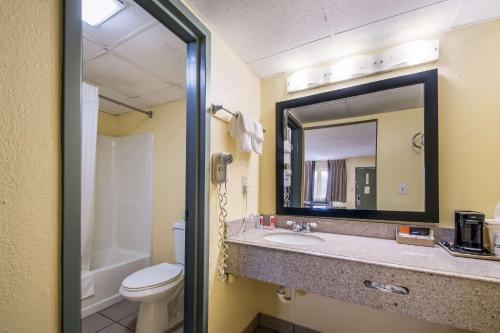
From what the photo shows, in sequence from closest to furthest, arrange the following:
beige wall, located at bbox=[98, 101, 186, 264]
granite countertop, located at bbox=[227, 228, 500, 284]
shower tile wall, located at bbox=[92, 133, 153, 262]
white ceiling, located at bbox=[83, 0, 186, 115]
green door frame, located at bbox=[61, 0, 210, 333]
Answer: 1. green door frame, located at bbox=[61, 0, 210, 333]
2. granite countertop, located at bbox=[227, 228, 500, 284]
3. white ceiling, located at bbox=[83, 0, 186, 115]
4. beige wall, located at bbox=[98, 101, 186, 264]
5. shower tile wall, located at bbox=[92, 133, 153, 262]

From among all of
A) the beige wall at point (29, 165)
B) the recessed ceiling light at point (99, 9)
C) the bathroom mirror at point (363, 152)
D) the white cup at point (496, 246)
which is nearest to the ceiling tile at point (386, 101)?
the bathroom mirror at point (363, 152)

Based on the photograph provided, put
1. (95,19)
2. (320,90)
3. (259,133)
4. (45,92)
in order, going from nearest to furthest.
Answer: (45,92), (95,19), (259,133), (320,90)

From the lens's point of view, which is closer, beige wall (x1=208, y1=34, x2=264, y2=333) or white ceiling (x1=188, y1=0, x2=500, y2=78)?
white ceiling (x1=188, y1=0, x2=500, y2=78)

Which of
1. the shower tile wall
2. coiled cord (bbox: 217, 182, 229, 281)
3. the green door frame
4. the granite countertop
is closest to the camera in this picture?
the green door frame

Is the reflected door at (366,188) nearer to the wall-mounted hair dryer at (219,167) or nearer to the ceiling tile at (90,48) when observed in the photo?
the wall-mounted hair dryer at (219,167)

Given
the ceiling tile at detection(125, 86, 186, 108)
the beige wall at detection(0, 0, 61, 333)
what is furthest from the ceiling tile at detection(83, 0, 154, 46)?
the ceiling tile at detection(125, 86, 186, 108)

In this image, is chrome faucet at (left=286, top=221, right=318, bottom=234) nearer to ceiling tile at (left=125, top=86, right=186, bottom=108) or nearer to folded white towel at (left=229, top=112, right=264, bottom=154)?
folded white towel at (left=229, top=112, right=264, bottom=154)

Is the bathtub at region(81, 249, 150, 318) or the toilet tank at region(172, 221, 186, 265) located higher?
the toilet tank at region(172, 221, 186, 265)

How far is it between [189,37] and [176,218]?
1.79m

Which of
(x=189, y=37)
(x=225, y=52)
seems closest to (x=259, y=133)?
(x=225, y=52)

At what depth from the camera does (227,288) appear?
1.53 m

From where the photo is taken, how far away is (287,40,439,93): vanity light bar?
144cm

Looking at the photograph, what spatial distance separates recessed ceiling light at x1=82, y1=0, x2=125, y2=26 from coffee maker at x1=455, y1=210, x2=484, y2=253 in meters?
2.21

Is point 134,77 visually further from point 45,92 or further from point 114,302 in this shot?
point 114,302
